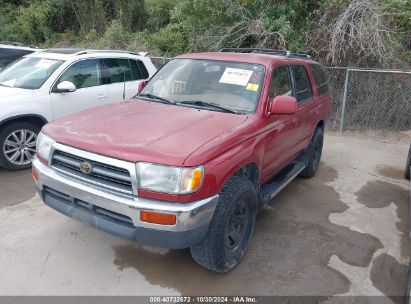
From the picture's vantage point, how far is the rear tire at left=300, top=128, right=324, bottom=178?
17.9 ft

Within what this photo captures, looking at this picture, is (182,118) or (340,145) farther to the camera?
(340,145)

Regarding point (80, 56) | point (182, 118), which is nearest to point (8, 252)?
point (182, 118)

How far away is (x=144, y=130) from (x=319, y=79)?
3.43 metres

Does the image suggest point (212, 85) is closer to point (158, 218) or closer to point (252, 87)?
point (252, 87)

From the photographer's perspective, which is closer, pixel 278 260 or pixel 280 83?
pixel 278 260

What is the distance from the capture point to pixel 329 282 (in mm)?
3275

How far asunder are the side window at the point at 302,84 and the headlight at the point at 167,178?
245cm

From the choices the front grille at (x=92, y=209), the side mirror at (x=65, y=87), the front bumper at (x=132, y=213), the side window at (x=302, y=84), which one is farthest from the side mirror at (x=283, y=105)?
the side mirror at (x=65, y=87)

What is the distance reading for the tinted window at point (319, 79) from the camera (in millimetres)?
5410

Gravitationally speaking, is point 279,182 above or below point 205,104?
below

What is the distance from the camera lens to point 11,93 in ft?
17.3

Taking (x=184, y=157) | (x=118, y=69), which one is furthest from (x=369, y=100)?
(x=184, y=157)

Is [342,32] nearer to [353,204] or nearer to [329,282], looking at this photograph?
[353,204]

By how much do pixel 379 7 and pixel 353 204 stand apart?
5.20 meters
